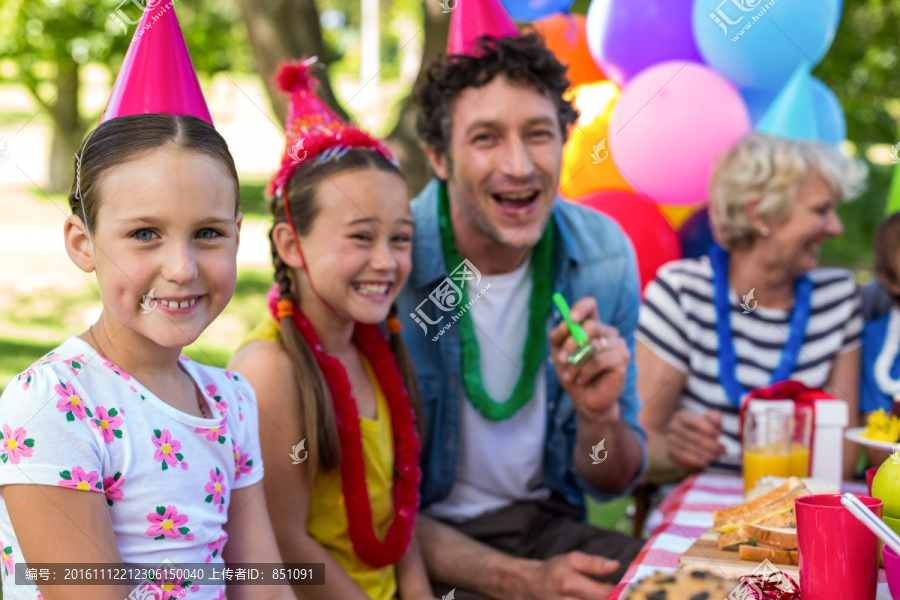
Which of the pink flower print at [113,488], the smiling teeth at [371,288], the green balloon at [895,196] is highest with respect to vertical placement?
the green balloon at [895,196]

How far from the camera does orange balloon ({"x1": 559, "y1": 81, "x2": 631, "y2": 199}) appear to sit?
3682 mm

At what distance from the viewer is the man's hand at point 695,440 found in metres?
2.63

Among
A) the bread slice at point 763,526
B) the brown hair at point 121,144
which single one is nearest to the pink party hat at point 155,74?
the brown hair at point 121,144

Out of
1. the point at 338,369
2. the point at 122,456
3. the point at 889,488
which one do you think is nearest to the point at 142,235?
the point at 122,456

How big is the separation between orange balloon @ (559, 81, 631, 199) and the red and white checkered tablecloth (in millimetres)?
1487

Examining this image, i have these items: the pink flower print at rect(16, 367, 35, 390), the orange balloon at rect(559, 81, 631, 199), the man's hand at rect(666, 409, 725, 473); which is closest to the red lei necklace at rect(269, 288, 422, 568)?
the pink flower print at rect(16, 367, 35, 390)

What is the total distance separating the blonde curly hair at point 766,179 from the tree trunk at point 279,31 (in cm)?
270

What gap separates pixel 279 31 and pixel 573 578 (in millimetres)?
3830

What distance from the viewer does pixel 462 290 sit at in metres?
2.70

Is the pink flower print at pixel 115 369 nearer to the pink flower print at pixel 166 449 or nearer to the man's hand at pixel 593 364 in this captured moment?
the pink flower print at pixel 166 449

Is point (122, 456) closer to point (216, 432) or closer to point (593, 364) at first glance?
point (216, 432)

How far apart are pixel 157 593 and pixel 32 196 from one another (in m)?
14.1

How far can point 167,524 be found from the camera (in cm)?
152

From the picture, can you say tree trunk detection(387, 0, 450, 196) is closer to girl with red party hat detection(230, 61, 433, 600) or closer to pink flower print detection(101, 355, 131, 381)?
girl with red party hat detection(230, 61, 433, 600)
